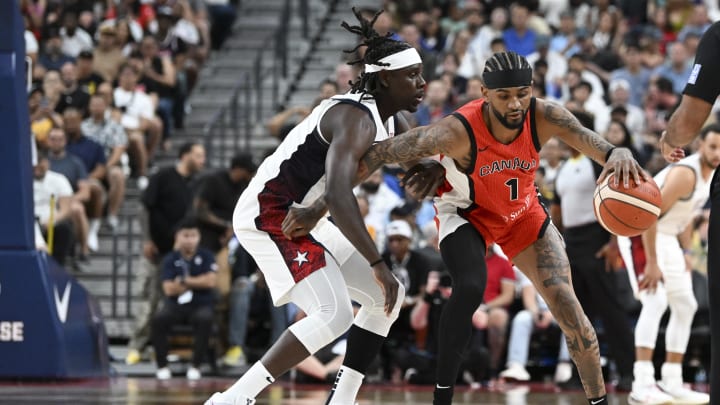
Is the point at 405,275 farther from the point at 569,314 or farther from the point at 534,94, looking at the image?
the point at 569,314

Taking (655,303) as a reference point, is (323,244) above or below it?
above

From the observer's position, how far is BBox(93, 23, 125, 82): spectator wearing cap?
16797 millimetres

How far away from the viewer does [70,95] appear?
15.4m

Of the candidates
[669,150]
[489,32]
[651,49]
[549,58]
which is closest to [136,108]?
[489,32]

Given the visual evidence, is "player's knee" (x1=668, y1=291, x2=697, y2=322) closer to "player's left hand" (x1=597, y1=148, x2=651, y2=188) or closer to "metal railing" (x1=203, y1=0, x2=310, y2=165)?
"player's left hand" (x1=597, y1=148, x2=651, y2=188)

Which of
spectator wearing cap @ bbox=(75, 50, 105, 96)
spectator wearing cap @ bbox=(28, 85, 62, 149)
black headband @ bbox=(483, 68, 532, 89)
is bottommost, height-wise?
spectator wearing cap @ bbox=(28, 85, 62, 149)

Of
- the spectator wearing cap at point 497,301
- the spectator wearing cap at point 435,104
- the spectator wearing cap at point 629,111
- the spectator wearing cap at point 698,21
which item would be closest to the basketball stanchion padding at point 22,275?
the spectator wearing cap at point 497,301

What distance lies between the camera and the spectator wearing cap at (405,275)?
37.7ft

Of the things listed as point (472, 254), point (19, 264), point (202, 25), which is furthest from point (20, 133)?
point (202, 25)

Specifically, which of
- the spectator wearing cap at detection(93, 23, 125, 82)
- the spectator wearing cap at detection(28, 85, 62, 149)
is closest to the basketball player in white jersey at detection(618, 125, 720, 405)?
the spectator wearing cap at detection(28, 85, 62, 149)

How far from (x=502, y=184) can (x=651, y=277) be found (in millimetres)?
2951

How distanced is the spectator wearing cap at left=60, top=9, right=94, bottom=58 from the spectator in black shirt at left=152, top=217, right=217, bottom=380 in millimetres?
6190

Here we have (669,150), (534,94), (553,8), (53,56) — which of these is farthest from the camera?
(553,8)

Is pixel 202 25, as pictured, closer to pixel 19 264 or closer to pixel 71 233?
pixel 71 233
